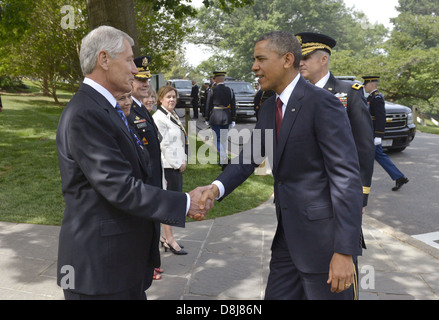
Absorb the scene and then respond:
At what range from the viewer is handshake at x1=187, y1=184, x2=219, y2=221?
261cm

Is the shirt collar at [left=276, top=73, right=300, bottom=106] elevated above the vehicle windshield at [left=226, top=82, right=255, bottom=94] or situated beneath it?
situated beneath

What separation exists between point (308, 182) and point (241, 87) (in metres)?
21.1

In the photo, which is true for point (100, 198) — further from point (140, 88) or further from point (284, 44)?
point (140, 88)

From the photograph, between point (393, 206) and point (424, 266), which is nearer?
point (424, 266)

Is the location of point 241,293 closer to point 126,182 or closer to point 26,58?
point 126,182

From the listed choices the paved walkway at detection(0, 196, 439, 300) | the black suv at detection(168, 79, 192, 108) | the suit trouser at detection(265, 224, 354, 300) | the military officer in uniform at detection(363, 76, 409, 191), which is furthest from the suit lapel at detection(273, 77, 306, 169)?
the black suv at detection(168, 79, 192, 108)

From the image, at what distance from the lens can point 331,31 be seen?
5831 centimetres

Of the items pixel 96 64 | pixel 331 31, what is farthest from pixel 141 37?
pixel 331 31

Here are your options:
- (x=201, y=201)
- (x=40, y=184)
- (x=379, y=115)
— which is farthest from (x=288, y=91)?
(x=40, y=184)

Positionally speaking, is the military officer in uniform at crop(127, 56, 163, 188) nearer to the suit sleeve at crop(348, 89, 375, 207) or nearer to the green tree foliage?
the suit sleeve at crop(348, 89, 375, 207)

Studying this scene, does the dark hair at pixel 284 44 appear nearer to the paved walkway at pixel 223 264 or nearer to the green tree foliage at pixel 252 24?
the paved walkway at pixel 223 264

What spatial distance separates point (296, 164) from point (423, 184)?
25.4ft

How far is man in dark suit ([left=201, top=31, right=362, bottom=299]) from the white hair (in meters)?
0.87

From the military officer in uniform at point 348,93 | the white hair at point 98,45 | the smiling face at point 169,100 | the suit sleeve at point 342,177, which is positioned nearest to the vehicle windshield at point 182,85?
the smiling face at point 169,100
